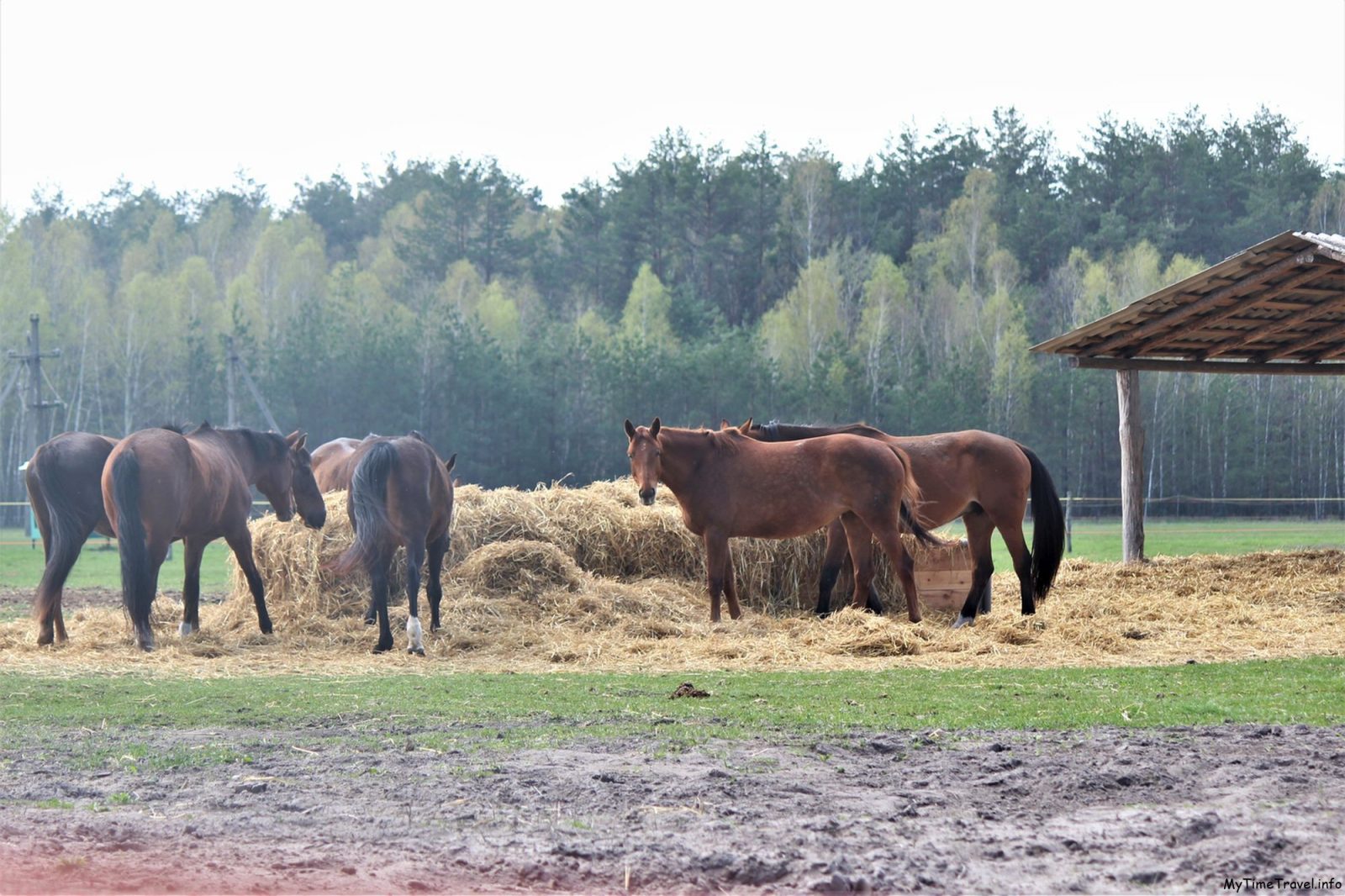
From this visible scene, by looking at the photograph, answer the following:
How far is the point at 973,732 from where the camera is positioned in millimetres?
5754

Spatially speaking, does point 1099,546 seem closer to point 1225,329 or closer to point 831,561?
point 1225,329

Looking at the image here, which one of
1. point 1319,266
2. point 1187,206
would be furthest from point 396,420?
point 1319,266

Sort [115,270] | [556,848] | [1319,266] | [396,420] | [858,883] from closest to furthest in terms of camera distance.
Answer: [858,883] < [556,848] < [1319,266] < [396,420] < [115,270]

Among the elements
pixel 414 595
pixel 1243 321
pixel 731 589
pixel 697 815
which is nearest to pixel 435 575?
pixel 414 595

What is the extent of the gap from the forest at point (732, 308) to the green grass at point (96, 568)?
12887mm

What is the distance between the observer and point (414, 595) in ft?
32.0

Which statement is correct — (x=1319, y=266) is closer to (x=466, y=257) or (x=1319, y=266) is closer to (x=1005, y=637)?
(x=1005, y=637)

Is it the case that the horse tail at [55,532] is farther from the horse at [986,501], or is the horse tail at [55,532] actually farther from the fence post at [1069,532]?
the fence post at [1069,532]

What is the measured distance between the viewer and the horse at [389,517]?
9.77 metres

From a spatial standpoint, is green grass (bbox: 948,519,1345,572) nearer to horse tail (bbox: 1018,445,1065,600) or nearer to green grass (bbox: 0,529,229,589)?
horse tail (bbox: 1018,445,1065,600)

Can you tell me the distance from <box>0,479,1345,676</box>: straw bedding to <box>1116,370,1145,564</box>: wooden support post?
1867mm

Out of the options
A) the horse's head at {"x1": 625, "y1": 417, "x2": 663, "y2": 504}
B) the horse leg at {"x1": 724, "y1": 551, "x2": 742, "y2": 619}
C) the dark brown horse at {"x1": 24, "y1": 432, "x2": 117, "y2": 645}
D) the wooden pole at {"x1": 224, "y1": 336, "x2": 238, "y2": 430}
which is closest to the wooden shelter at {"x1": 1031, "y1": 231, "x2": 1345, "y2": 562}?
the horse leg at {"x1": 724, "y1": 551, "x2": 742, "y2": 619}

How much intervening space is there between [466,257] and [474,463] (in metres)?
16.5

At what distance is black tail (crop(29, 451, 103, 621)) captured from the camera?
9977 mm
